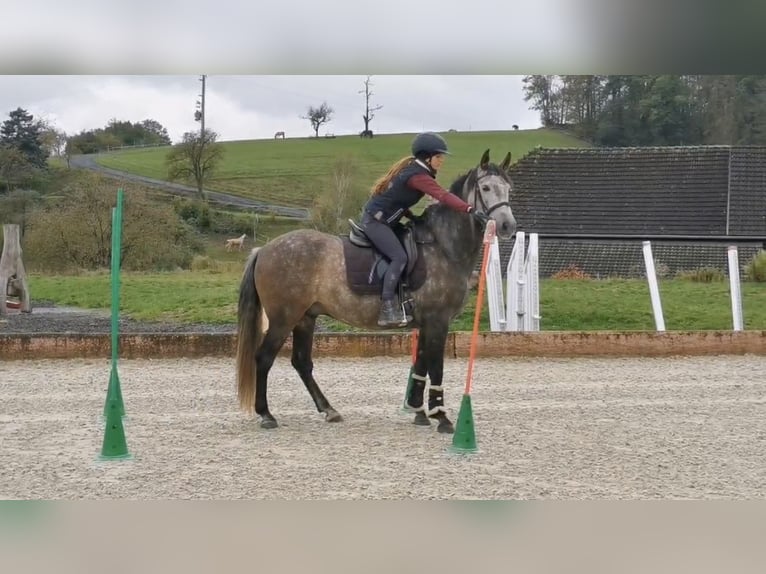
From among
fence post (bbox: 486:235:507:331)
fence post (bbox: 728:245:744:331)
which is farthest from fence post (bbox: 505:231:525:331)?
fence post (bbox: 728:245:744:331)

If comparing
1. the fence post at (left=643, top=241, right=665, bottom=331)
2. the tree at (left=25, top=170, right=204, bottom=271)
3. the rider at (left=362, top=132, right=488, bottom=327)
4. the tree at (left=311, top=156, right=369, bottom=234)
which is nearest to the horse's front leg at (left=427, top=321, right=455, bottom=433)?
the rider at (left=362, top=132, right=488, bottom=327)

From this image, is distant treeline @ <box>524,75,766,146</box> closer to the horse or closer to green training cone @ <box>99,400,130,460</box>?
the horse

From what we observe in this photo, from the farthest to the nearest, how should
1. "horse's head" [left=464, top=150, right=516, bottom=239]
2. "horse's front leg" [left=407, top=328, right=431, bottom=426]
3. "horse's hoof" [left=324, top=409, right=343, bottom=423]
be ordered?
"horse's hoof" [left=324, top=409, right=343, bottom=423] < "horse's front leg" [left=407, top=328, right=431, bottom=426] < "horse's head" [left=464, top=150, right=516, bottom=239]

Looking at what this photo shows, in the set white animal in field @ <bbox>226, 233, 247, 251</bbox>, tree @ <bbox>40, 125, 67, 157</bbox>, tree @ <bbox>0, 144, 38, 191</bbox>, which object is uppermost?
tree @ <bbox>40, 125, 67, 157</bbox>

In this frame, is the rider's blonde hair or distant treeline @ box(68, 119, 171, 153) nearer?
the rider's blonde hair

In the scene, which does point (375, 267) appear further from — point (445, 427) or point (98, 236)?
point (98, 236)

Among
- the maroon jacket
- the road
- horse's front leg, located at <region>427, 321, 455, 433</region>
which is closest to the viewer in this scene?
the maroon jacket

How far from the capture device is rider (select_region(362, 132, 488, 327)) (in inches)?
236

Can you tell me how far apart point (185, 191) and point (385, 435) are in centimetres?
1326

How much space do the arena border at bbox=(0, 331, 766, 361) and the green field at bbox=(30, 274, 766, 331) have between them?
1.57 m

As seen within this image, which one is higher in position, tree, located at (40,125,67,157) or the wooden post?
tree, located at (40,125,67,157)

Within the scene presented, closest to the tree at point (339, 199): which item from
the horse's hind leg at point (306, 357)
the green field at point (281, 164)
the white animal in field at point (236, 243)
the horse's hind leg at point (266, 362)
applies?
the green field at point (281, 164)

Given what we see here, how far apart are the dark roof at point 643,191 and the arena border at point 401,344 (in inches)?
403

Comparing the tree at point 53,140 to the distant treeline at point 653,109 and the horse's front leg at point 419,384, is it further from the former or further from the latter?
the horse's front leg at point 419,384
